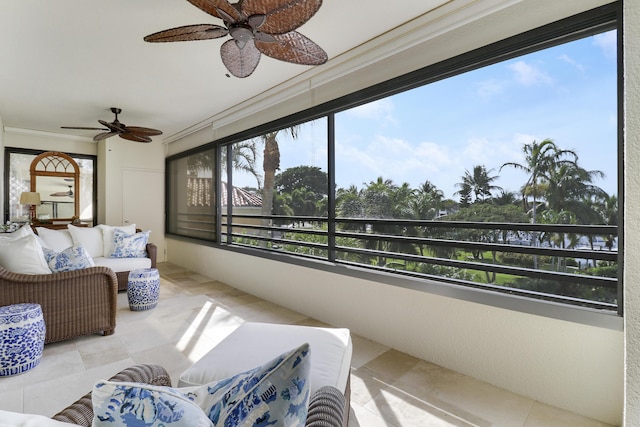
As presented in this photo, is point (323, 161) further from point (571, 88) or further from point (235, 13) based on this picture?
point (571, 88)

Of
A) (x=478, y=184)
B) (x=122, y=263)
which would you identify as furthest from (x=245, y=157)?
(x=478, y=184)

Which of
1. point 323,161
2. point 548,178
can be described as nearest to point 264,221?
point 323,161

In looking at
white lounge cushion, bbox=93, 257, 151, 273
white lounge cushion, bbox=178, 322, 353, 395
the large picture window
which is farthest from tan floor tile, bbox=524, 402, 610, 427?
white lounge cushion, bbox=93, 257, 151, 273

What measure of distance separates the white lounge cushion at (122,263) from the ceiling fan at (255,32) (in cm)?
317

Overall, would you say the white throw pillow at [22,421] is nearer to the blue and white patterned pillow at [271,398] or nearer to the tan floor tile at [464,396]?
the blue and white patterned pillow at [271,398]

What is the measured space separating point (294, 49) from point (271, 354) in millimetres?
1802

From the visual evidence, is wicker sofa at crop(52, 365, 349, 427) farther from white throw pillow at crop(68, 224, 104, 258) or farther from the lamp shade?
the lamp shade

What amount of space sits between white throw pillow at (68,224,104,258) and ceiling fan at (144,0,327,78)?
3.51 m

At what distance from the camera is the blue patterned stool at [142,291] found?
354 cm

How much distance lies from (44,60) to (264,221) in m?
2.79

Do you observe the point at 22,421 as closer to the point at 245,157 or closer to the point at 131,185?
the point at 245,157

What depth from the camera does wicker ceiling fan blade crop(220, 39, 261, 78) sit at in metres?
2.12

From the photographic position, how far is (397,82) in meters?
A: 2.68

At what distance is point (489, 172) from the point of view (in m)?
2.27
